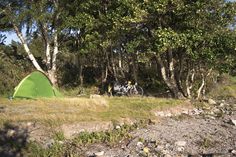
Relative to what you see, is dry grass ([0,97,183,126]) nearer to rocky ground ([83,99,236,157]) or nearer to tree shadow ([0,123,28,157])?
tree shadow ([0,123,28,157])

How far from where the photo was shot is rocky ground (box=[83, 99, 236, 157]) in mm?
14008

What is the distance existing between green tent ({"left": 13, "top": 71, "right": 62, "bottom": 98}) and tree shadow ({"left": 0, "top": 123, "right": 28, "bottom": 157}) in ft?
26.2

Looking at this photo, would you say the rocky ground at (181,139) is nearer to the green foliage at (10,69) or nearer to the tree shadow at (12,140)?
the tree shadow at (12,140)

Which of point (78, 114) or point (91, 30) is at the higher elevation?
point (91, 30)

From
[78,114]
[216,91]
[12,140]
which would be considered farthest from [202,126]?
[216,91]

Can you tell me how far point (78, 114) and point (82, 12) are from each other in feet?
47.1

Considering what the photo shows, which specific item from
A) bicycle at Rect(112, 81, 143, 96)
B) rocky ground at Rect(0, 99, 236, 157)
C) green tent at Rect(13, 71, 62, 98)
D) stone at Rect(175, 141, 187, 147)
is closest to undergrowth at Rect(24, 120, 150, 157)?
rocky ground at Rect(0, 99, 236, 157)

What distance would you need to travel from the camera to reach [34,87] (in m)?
24.9

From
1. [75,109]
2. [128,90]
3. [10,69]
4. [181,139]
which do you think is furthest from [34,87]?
[181,139]

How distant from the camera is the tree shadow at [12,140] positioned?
14192 mm

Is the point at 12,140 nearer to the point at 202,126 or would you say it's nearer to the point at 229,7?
the point at 202,126

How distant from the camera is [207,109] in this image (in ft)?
74.1

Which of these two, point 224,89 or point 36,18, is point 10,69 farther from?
point 224,89

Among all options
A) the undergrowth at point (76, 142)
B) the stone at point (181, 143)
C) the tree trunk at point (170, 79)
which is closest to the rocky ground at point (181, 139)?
the stone at point (181, 143)
